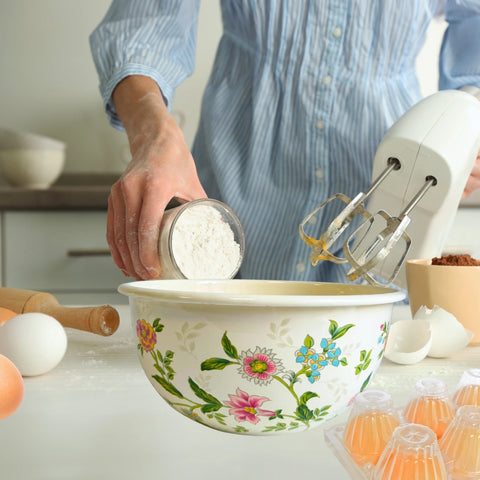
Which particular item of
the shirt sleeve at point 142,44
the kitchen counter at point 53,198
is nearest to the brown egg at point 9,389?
the shirt sleeve at point 142,44

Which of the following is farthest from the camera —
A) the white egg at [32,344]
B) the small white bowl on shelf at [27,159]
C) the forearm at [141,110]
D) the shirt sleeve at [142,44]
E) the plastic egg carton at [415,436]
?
the small white bowl on shelf at [27,159]

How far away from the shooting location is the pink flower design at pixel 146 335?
1.10 ft

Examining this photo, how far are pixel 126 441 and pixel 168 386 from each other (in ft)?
0.17

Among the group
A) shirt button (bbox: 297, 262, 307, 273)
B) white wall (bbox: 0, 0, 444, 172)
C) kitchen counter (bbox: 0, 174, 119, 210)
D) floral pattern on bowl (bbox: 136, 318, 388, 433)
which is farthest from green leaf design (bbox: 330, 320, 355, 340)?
white wall (bbox: 0, 0, 444, 172)

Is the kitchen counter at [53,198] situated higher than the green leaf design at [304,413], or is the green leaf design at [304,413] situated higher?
the green leaf design at [304,413]

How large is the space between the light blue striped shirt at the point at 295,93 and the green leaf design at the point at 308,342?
600mm

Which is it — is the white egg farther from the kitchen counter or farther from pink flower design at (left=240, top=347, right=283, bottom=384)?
the kitchen counter

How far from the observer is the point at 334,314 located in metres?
0.31

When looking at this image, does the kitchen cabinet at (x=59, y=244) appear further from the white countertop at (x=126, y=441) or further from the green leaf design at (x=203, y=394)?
the green leaf design at (x=203, y=394)

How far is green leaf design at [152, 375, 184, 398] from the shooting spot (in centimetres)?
33

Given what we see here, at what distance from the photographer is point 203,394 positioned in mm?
323

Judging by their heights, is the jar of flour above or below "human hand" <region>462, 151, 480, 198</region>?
below

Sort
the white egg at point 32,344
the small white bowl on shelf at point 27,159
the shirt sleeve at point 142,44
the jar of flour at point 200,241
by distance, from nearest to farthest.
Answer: the white egg at point 32,344 < the jar of flour at point 200,241 < the shirt sleeve at point 142,44 < the small white bowl on shelf at point 27,159

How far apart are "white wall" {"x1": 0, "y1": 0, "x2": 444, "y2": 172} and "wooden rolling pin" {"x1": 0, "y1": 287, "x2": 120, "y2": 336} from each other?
133 centimetres
